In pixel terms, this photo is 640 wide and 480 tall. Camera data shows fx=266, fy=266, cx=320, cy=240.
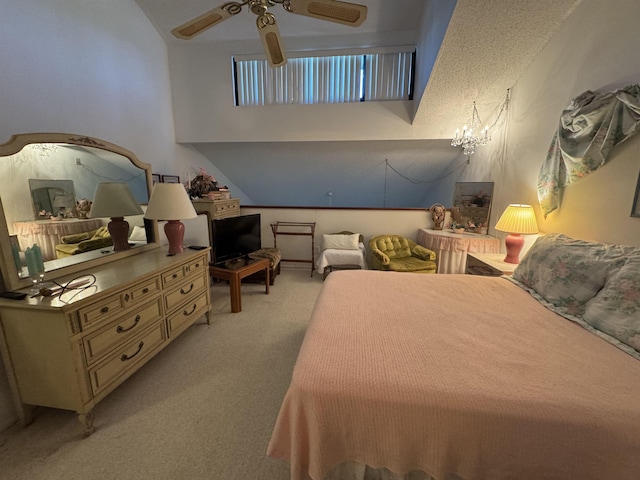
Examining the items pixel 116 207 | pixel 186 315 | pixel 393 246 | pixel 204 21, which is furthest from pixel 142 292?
pixel 393 246

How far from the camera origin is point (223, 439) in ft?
4.80

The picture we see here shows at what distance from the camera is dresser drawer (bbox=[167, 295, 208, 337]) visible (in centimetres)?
→ 212

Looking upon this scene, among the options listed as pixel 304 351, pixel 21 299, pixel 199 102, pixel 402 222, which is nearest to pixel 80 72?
pixel 199 102

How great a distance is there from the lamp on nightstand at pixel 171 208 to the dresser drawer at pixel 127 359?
28.7 inches

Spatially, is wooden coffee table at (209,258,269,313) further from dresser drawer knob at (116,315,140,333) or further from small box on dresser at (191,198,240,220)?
dresser drawer knob at (116,315,140,333)

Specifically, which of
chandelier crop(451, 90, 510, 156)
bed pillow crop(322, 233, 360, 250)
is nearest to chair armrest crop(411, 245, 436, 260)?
bed pillow crop(322, 233, 360, 250)

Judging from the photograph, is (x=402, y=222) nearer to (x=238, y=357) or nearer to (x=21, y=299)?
(x=238, y=357)

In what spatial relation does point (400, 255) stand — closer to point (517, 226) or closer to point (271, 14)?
point (517, 226)

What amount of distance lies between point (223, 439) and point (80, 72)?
3.36m

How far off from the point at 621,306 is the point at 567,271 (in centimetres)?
38

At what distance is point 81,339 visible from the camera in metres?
1.40

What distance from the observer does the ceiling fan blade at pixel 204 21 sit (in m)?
1.61

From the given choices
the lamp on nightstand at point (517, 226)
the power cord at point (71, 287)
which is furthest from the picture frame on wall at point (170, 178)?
the lamp on nightstand at point (517, 226)

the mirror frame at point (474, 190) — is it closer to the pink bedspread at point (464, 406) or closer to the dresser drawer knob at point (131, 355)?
the pink bedspread at point (464, 406)
